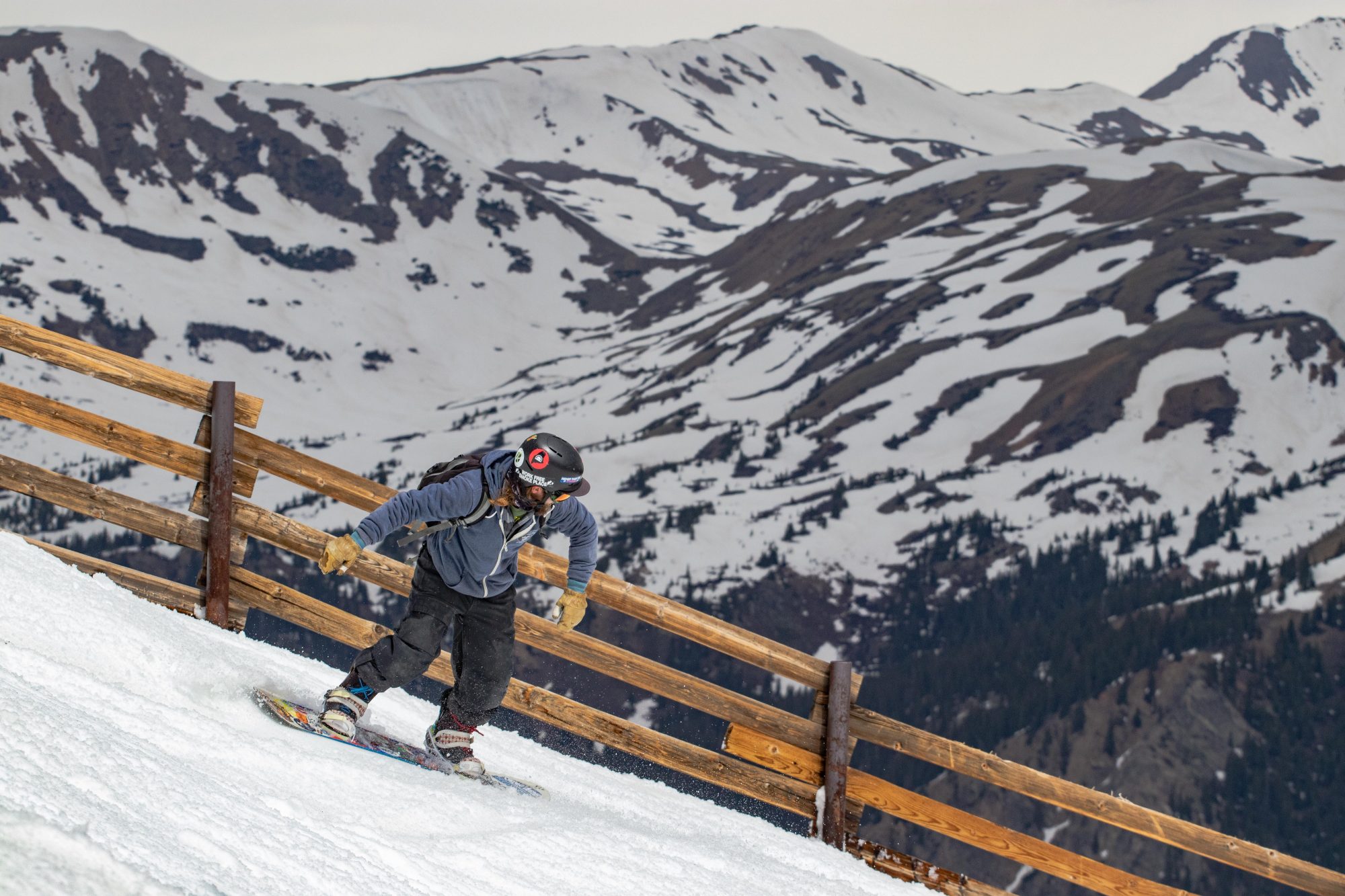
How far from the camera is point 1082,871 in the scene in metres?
8.80

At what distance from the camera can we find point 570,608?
6.77m

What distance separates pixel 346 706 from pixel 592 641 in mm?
2084

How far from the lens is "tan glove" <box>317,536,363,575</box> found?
575 cm

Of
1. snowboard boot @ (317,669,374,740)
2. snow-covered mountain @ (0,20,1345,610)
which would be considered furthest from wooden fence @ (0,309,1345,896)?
snow-covered mountain @ (0,20,1345,610)

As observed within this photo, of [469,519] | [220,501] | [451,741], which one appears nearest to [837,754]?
[451,741]

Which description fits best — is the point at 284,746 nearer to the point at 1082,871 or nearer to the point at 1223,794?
the point at 1082,871

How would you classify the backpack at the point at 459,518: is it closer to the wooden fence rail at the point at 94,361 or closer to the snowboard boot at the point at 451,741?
the snowboard boot at the point at 451,741

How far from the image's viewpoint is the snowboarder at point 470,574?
20.0 ft

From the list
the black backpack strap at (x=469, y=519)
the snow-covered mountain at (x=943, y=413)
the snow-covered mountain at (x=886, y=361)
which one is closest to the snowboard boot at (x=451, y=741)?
the black backpack strap at (x=469, y=519)

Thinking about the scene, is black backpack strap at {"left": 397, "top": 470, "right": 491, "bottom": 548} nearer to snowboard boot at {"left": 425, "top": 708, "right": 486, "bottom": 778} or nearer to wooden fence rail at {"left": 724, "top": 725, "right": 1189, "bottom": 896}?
snowboard boot at {"left": 425, "top": 708, "right": 486, "bottom": 778}

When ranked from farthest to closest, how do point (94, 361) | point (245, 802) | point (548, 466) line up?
point (94, 361), point (548, 466), point (245, 802)

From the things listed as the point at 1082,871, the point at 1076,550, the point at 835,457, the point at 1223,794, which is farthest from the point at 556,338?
the point at 1082,871

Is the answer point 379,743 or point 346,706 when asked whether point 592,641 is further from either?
point 346,706

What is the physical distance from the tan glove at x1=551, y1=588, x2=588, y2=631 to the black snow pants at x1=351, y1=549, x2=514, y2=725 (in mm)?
292
